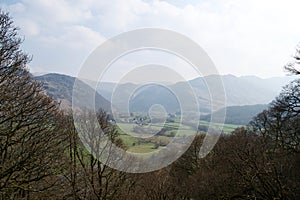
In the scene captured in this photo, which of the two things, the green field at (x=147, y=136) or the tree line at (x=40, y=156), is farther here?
the green field at (x=147, y=136)

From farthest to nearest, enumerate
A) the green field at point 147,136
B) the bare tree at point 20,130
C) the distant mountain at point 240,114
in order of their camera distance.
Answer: the distant mountain at point 240,114 → the green field at point 147,136 → the bare tree at point 20,130

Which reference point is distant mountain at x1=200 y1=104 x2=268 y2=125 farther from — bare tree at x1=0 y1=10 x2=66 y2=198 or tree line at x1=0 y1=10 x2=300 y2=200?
bare tree at x1=0 y1=10 x2=66 y2=198

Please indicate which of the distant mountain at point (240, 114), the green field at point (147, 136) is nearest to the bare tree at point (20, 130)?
the green field at point (147, 136)

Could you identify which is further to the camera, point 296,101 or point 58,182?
point 296,101

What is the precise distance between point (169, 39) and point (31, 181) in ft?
25.0

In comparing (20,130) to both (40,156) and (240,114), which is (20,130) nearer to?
(40,156)

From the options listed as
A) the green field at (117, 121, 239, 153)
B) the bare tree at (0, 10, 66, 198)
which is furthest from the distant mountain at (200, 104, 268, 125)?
the bare tree at (0, 10, 66, 198)

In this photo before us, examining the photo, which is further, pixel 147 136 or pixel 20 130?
pixel 147 136

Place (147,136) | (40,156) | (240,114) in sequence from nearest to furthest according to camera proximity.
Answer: (40,156), (147,136), (240,114)

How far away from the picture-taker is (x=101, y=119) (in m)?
18.1

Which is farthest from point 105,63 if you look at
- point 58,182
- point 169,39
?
point 58,182

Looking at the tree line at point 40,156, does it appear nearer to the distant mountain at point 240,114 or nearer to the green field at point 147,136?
the green field at point 147,136

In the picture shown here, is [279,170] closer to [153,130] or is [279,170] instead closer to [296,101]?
[296,101]

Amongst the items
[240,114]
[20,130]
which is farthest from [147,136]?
[240,114]
